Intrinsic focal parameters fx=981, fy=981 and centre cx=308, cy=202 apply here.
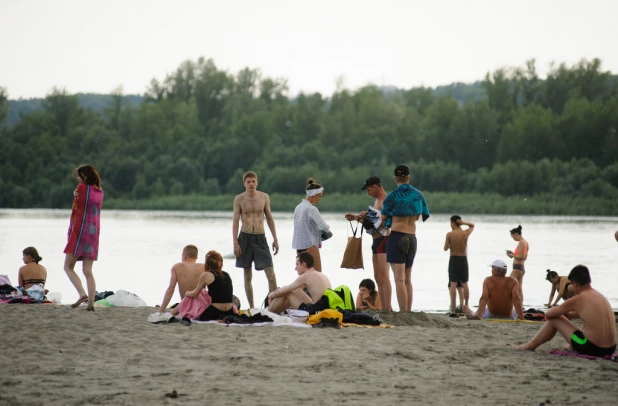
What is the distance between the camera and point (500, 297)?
12.1 metres

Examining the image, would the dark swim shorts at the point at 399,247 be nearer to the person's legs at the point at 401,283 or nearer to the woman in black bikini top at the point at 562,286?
the person's legs at the point at 401,283

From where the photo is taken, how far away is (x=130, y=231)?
48.2 metres

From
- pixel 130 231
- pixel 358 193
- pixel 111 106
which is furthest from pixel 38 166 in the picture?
pixel 130 231

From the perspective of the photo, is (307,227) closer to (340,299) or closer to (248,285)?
(248,285)

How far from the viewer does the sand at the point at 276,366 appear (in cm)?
667

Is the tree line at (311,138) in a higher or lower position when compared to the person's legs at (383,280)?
higher

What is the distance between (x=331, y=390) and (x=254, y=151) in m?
86.2

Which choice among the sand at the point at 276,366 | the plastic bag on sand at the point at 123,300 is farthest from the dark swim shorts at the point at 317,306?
the plastic bag on sand at the point at 123,300

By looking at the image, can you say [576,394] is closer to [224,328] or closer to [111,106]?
[224,328]

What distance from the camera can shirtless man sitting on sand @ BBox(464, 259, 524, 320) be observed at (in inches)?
467

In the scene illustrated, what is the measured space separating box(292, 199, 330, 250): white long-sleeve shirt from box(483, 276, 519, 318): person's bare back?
7.10ft

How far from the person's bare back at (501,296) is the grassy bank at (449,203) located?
189 ft

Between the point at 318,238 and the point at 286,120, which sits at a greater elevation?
the point at 286,120

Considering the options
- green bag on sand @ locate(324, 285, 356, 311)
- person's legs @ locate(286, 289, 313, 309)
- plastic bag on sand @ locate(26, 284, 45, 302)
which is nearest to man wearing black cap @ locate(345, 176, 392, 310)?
green bag on sand @ locate(324, 285, 356, 311)
